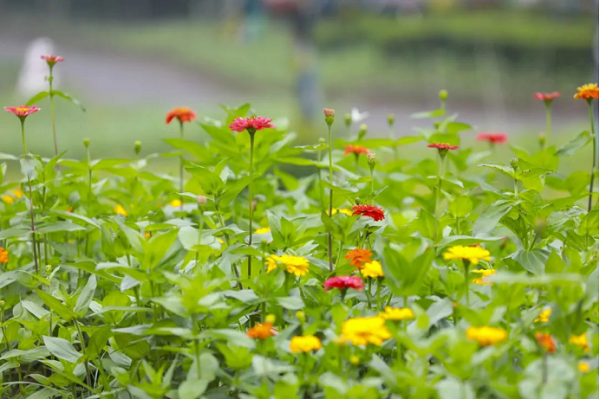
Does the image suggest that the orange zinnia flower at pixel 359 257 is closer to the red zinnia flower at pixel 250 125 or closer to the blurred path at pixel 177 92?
the red zinnia flower at pixel 250 125

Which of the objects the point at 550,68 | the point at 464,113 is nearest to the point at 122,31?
the point at 464,113

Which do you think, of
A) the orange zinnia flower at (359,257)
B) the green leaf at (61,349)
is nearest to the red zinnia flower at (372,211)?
the orange zinnia flower at (359,257)

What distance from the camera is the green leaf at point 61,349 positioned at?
3.81 ft

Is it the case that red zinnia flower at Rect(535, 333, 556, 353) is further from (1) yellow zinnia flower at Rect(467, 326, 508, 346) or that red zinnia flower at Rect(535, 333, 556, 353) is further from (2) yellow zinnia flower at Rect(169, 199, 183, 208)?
(2) yellow zinnia flower at Rect(169, 199, 183, 208)

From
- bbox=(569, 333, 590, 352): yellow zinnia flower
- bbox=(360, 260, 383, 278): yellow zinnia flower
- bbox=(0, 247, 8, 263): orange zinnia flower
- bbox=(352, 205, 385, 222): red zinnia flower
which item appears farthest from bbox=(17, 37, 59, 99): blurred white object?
bbox=(569, 333, 590, 352): yellow zinnia flower

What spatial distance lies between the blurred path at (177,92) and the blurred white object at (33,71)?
117 mm

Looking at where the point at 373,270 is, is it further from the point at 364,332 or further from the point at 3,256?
the point at 3,256

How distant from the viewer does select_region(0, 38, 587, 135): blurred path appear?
6.92m

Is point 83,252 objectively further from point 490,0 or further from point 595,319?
point 490,0

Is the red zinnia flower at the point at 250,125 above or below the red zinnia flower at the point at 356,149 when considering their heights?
above

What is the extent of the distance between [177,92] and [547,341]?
6.73 meters

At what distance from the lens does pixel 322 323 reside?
104 centimetres

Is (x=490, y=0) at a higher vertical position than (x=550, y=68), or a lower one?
higher

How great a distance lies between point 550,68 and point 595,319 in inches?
276
